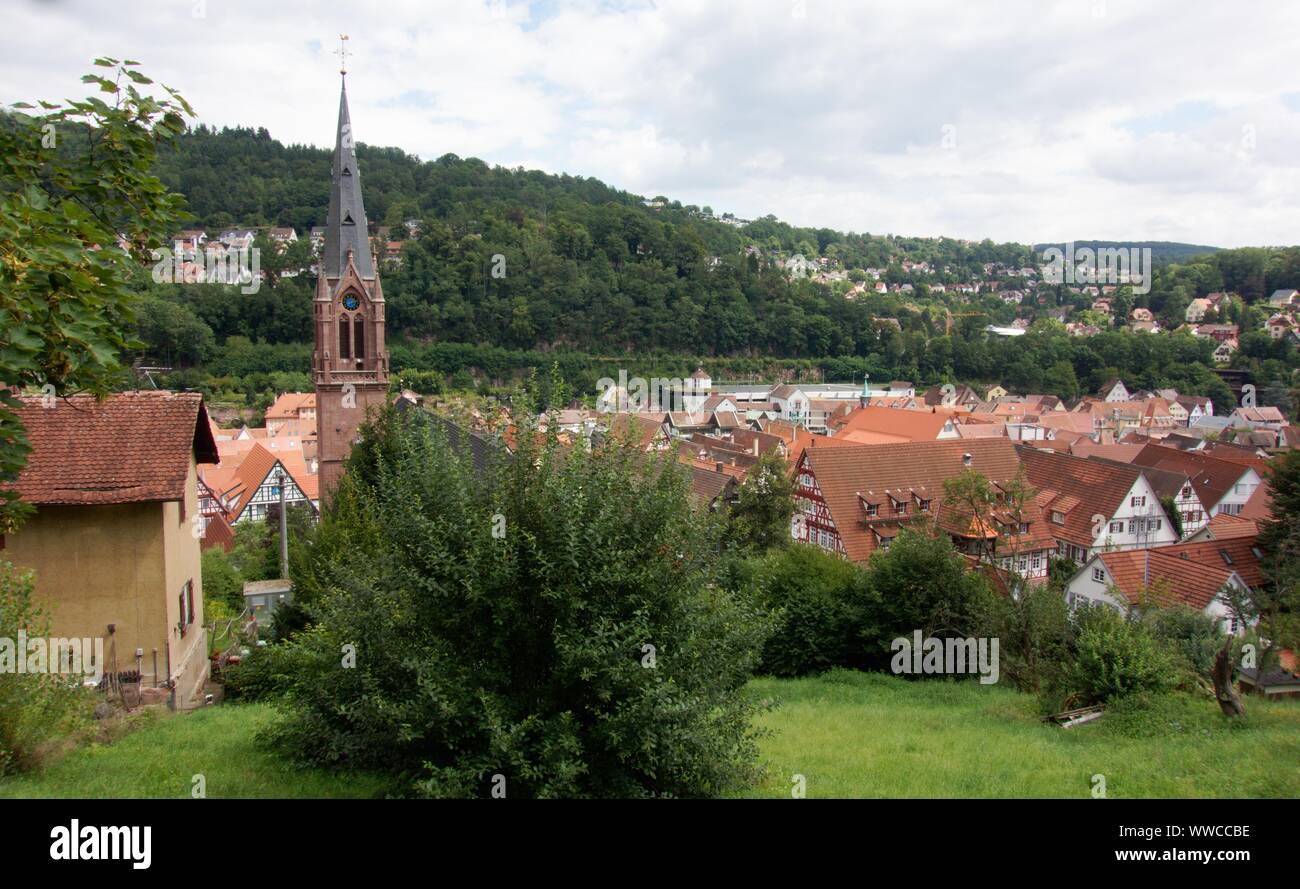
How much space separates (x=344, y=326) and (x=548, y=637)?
98.6 feet

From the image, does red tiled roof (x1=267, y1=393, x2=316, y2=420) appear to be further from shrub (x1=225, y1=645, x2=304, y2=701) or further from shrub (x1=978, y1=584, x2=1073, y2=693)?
shrub (x1=978, y1=584, x2=1073, y2=693)

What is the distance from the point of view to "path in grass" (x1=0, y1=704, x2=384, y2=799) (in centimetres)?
834

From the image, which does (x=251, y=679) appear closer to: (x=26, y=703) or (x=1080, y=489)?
(x=26, y=703)

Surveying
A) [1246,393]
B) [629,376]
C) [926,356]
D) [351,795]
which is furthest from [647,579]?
[926,356]

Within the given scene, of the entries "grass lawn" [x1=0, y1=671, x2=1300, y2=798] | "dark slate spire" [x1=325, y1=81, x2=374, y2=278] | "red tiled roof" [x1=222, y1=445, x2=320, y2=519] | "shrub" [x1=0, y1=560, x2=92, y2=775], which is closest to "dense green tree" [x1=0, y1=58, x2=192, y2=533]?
"shrub" [x1=0, y1=560, x2=92, y2=775]

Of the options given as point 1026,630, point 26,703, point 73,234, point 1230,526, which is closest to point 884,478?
point 1026,630

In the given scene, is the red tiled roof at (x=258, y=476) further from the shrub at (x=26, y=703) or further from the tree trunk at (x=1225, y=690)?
the tree trunk at (x=1225, y=690)

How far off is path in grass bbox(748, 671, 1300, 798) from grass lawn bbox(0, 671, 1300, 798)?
2 cm

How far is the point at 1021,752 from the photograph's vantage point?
11.9 metres

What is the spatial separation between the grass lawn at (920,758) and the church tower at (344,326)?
65.7ft

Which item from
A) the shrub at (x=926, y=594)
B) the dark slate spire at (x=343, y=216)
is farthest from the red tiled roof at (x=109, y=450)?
the dark slate spire at (x=343, y=216)

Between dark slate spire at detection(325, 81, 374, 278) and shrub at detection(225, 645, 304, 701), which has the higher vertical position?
dark slate spire at detection(325, 81, 374, 278)

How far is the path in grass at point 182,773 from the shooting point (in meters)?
8.34
